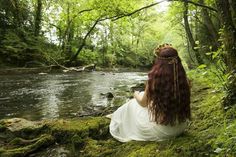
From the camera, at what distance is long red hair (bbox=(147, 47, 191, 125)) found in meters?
3.96

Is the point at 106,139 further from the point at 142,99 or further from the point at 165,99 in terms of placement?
the point at 165,99

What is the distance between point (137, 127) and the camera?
430 cm

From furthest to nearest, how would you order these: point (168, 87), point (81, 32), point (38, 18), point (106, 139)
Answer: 1. point (81, 32)
2. point (38, 18)
3. point (106, 139)
4. point (168, 87)

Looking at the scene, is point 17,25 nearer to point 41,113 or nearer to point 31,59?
point 31,59

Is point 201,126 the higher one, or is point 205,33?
point 205,33

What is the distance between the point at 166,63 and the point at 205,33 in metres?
15.0

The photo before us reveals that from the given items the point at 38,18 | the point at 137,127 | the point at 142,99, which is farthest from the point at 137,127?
the point at 38,18

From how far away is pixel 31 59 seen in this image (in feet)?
72.1

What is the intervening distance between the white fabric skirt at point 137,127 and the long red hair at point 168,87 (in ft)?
0.51

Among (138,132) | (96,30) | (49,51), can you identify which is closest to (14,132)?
(138,132)

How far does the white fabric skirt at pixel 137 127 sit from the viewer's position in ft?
13.5

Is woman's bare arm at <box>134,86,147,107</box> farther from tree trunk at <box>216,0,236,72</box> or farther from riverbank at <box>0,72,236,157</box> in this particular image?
tree trunk at <box>216,0,236,72</box>

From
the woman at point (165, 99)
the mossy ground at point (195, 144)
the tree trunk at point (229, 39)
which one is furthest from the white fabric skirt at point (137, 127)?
the tree trunk at point (229, 39)

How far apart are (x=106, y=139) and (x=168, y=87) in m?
1.57
